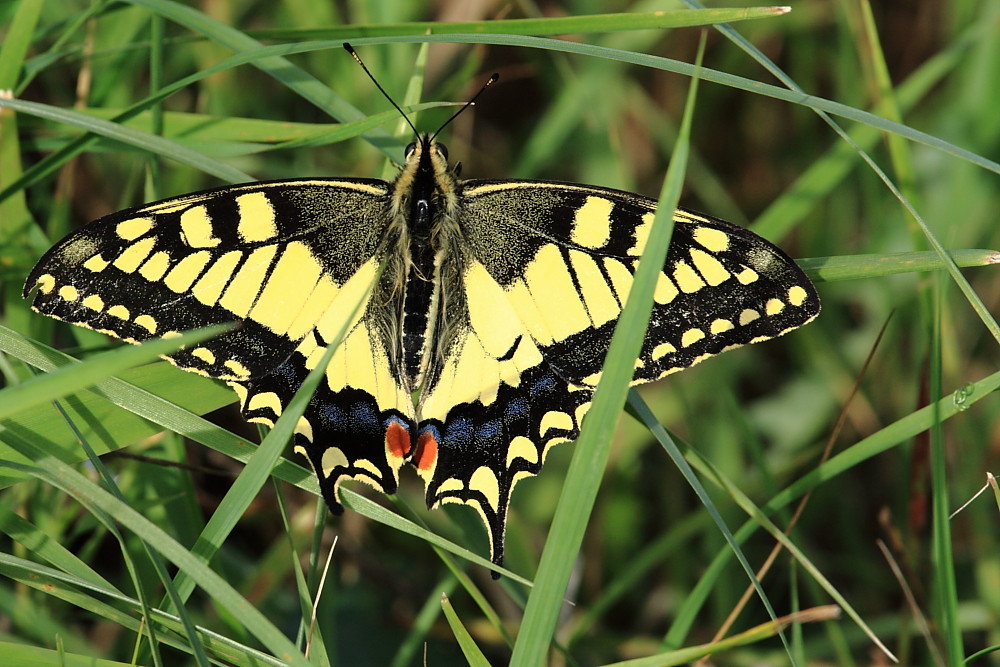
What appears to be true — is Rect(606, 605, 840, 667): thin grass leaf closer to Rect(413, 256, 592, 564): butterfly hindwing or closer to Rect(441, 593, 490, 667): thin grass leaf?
Rect(441, 593, 490, 667): thin grass leaf

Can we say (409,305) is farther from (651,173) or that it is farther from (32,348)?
(651,173)

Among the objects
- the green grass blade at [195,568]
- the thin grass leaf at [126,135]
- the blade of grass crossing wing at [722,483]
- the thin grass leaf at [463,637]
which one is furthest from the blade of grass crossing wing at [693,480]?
the thin grass leaf at [126,135]

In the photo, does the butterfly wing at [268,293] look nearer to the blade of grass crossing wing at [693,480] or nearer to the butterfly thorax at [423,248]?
the butterfly thorax at [423,248]

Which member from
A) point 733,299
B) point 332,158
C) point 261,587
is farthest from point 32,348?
point 332,158

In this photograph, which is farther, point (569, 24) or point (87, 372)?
point (569, 24)

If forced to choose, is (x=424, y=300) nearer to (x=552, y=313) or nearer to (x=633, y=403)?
(x=552, y=313)

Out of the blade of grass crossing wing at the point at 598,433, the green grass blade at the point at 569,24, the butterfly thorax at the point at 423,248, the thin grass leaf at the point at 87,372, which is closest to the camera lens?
the thin grass leaf at the point at 87,372

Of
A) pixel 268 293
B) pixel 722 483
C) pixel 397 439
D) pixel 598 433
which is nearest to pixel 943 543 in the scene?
pixel 722 483

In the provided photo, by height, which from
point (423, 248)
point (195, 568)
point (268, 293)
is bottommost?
point (195, 568)
